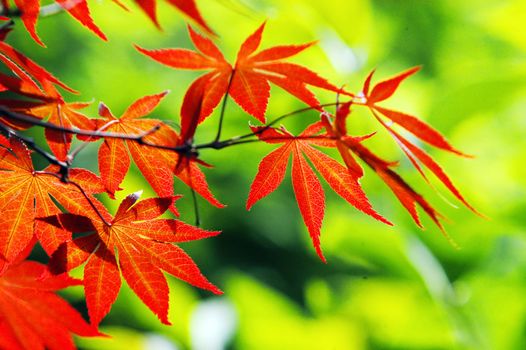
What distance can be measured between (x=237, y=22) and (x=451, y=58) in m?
1.49

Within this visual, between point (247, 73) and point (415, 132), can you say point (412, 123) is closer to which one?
point (415, 132)

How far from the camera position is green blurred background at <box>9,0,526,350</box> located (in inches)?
78.0

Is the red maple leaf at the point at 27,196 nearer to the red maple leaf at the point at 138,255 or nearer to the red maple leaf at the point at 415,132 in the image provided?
the red maple leaf at the point at 138,255

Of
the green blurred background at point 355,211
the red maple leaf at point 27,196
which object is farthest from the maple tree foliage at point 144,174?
the green blurred background at point 355,211

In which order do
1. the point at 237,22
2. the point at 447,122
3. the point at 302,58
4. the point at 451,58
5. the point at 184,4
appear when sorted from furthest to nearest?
the point at 451,58 < the point at 237,22 < the point at 302,58 < the point at 447,122 < the point at 184,4


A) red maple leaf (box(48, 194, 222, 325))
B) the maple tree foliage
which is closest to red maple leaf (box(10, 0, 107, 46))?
the maple tree foliage

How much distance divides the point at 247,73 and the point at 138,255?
0.15m

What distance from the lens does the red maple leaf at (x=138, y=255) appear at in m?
0.43

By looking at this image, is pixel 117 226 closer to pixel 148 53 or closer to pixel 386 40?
pixel 148 53

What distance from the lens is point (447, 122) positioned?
2490 mm

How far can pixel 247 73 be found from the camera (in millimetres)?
405

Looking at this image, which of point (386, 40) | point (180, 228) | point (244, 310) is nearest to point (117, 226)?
point (180, 228)

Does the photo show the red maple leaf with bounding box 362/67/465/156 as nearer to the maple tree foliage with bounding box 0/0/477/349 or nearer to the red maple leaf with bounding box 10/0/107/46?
the maple tree foliage with bounding box 0/0/477/349

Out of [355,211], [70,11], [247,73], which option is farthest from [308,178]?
[355,211]
